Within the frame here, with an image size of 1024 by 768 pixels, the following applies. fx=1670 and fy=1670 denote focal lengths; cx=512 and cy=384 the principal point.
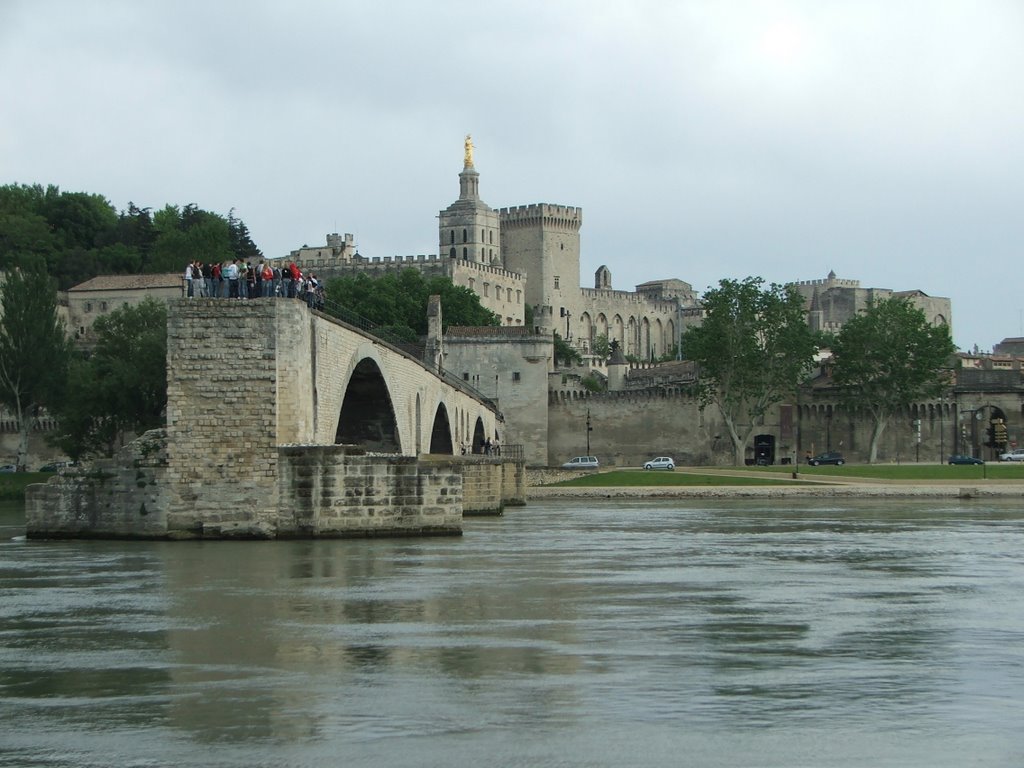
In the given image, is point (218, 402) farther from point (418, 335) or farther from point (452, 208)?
point (452, 208)

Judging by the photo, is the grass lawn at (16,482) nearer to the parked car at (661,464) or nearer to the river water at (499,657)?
the parked car at (661,464)

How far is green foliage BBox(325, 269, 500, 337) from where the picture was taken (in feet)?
354

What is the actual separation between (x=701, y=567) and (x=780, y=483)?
126ft

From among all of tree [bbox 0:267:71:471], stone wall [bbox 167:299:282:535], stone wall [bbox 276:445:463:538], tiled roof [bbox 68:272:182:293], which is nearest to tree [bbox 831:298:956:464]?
tiled roof [bbox 68:272:182:293]

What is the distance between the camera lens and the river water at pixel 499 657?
13672 mm

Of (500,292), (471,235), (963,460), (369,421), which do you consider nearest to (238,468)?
(369,421)

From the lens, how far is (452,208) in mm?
152375

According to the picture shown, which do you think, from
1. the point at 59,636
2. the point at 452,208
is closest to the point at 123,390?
the point at 59,636

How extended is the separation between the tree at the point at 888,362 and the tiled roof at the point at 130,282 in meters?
41.4

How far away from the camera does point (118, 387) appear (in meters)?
62.3

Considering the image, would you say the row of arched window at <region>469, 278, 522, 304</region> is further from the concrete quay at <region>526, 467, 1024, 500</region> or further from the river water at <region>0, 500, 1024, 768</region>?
the river water at <region>0, 500, 1024, 768</region>

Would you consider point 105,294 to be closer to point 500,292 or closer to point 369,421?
point 500,292

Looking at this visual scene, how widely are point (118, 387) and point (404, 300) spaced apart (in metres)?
49.2

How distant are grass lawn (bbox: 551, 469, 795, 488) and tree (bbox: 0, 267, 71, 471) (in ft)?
77.4
